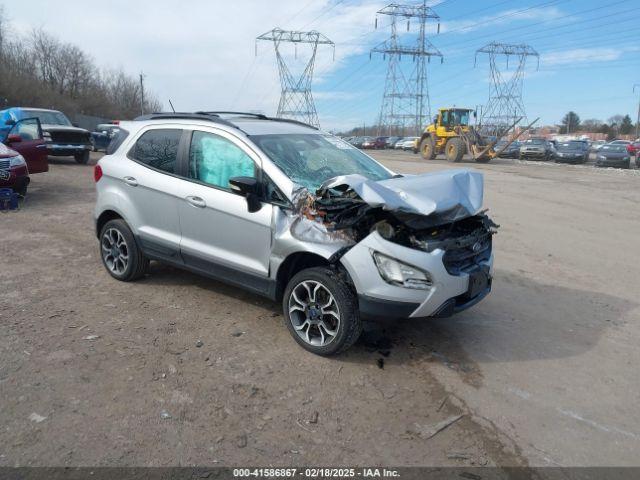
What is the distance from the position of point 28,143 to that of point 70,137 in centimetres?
760

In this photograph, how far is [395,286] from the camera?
3.55 meters

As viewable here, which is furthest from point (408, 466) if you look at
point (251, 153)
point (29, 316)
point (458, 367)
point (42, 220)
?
point (42, 220)

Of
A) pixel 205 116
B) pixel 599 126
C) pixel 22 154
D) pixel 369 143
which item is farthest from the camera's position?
pixel 599 126

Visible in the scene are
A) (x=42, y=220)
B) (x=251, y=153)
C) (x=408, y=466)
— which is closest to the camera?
(x=408, y=466)

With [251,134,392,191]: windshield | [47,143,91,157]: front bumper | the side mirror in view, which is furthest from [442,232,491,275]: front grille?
[47,143,91,157]: front bumper

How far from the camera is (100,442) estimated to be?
283 cm

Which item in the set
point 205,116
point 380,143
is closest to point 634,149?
point 380,143

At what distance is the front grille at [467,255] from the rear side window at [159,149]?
277cm

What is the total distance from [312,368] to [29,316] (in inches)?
107

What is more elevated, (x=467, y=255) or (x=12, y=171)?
(x=12, y=171)

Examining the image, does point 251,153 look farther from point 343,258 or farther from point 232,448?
point 232,448

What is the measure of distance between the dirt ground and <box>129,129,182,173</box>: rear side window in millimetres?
1346

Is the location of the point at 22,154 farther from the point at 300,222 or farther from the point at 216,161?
the point at 300,222

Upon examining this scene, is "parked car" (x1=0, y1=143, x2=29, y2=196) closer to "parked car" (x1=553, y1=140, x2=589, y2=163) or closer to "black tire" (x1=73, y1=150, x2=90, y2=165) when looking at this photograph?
"black tire" (x1=73, y1=150, x2=90, y2=165)
